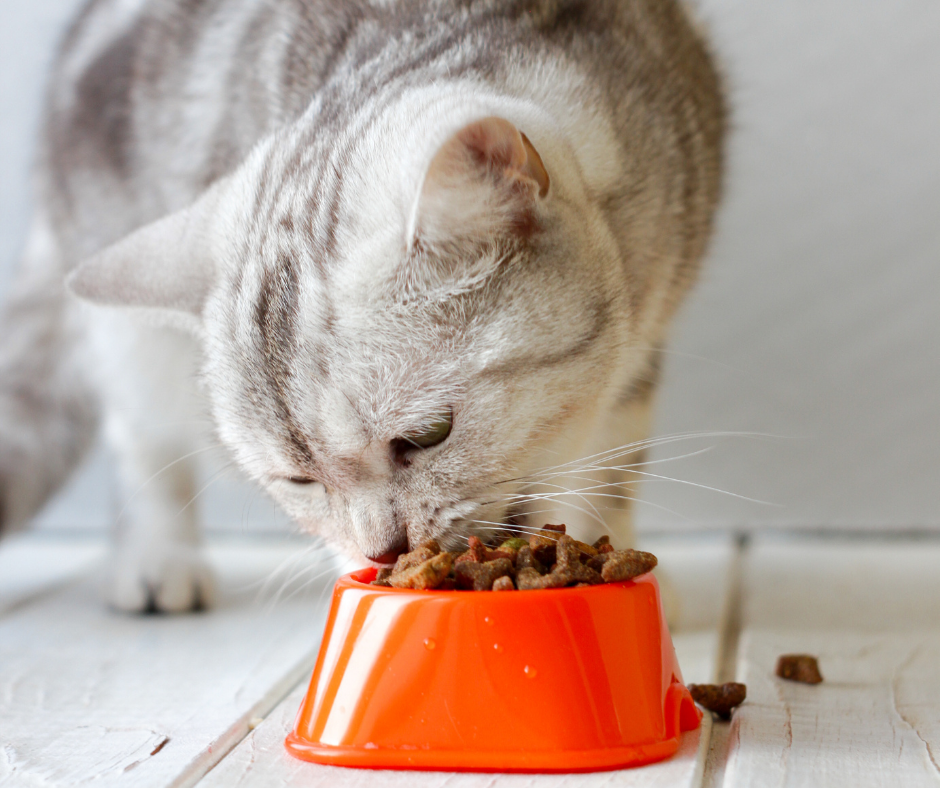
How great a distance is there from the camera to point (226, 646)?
1.49 metres

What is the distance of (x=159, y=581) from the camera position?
1749 mm

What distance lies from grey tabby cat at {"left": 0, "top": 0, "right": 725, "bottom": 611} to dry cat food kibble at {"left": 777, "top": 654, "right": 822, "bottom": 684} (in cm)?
30

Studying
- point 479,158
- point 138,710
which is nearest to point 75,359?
point 138,710

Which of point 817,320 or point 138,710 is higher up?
point 817,320

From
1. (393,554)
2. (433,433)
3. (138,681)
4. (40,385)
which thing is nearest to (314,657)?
(138,681)

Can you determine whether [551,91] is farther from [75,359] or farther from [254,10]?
[75,359]

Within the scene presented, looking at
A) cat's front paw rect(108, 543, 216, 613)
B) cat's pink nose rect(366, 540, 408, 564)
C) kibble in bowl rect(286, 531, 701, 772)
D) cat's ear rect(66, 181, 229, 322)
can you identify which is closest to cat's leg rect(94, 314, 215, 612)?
cat's front paw rect(108, 543, 216, 613)

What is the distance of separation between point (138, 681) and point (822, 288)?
5.19 feet

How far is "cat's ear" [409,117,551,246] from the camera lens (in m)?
0.96

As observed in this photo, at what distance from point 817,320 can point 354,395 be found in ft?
4.69

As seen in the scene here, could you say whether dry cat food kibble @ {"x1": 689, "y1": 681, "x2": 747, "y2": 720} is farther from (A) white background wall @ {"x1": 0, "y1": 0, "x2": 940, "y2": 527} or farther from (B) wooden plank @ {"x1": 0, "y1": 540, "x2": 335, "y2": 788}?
(A) white background wall @ {"x1": 0, "y1": 0, "x2": 940, "y2": 527}

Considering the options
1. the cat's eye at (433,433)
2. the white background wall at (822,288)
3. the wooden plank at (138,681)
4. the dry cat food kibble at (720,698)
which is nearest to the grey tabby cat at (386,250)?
the cat's eye at (433,433)

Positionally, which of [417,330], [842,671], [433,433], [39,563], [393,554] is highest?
[417,330]

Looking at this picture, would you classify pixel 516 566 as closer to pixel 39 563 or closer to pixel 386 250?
pixel 386 250
